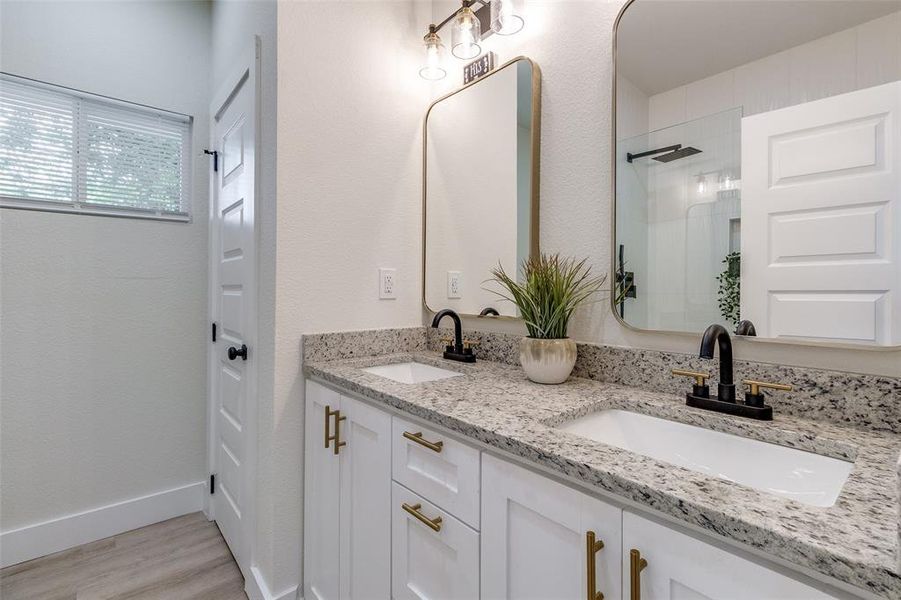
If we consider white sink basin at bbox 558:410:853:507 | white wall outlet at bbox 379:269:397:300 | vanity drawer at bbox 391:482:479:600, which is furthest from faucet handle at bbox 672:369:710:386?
white wall outlet at bbox 379:269:397:300

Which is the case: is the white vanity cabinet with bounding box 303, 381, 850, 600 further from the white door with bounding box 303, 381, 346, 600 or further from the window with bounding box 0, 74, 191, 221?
the window with bounding box 0, 74, 191, 221

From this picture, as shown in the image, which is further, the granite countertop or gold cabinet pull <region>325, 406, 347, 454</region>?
gold cabinet pull <region>325, 406, 347, 454</region>

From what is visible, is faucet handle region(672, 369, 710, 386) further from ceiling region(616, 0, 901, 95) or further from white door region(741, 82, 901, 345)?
ceiling region(616, 0, 901, 95)

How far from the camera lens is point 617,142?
1212mm

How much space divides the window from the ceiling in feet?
6.87

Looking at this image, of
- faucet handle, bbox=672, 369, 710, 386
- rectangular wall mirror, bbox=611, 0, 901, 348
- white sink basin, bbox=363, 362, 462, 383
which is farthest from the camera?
white sink basin, bbox=363, 362, 462, 383

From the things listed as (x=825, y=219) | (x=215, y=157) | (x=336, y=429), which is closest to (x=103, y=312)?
(x=215, y=157)

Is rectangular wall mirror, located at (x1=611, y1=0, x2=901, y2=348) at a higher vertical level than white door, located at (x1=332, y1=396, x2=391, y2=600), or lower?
higher

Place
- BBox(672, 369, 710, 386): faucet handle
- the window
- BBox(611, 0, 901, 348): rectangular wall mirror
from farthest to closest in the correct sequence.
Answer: the window → BBox(672, 369, 710, 386): faucet handle → BBox(611, 0, 901, 348): rectangular wall mirror

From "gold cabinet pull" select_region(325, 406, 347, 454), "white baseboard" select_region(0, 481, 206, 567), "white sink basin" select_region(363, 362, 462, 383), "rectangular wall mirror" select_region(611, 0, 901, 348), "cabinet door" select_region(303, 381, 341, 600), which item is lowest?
"white baseboard" select_region(0, 481, 206, 567)

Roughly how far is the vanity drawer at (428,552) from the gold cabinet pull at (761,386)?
2.11ft

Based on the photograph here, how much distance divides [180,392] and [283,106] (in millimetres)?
1559

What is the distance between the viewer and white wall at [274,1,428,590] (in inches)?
57.0

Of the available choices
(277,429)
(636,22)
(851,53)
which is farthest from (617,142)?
(277,429)
